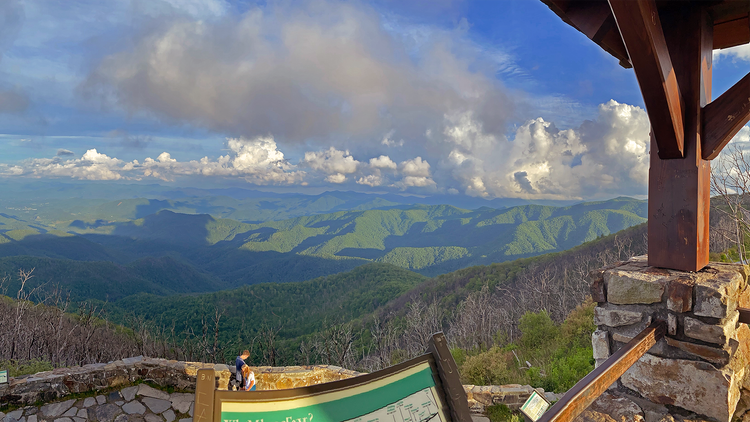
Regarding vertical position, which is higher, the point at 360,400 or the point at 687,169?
the point at 687,169

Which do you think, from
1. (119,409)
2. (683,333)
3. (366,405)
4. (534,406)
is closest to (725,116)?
(683,333)

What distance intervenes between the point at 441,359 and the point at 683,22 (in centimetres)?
303

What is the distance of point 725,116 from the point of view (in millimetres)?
2480

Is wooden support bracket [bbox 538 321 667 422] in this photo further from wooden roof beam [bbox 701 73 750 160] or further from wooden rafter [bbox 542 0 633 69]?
wooden rafter [bbox 542 0 633 69]

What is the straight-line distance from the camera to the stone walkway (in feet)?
19.0

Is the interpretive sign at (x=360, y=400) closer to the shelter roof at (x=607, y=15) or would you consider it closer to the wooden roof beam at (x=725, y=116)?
the shelter roof at (x=607, y=15)

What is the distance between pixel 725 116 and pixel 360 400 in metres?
3.08

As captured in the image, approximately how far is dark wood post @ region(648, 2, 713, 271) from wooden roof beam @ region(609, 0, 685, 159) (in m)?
0.10

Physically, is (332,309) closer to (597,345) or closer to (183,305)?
(183,305)

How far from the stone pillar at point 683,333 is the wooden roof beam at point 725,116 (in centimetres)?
93

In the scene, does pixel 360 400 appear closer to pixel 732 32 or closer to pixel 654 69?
pixel 654 69

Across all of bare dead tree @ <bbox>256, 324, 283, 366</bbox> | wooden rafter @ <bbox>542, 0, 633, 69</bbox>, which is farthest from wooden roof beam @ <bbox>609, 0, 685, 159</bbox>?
bare dead tree @ <bbox>256, 324, 283, 366</bbox>

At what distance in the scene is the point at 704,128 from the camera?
2.55m

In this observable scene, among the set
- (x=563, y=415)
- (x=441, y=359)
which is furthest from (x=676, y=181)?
(x=441, y=359)
